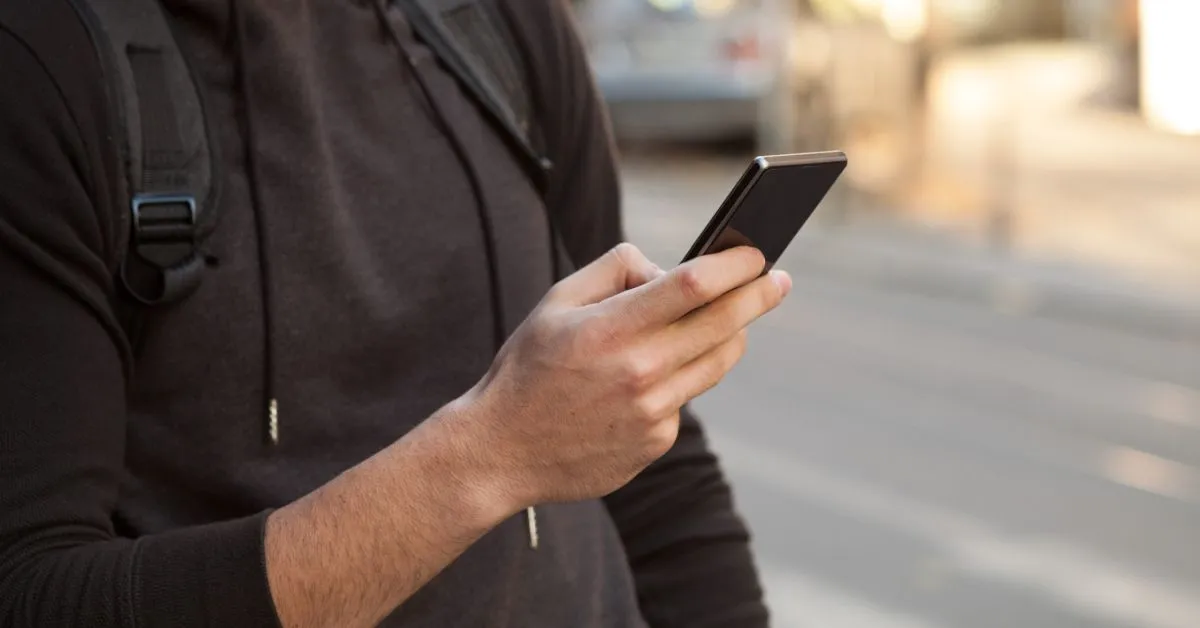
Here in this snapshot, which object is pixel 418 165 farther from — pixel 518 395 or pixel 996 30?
pixel 996 30

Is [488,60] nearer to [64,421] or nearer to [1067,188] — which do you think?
[64,421]

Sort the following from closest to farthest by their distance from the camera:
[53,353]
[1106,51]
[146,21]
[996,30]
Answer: [53,353]
[146,21]
[1106,51]
[996,30]

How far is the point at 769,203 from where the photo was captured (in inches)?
42.8

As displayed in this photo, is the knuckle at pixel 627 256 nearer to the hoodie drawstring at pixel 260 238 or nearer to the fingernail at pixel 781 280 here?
the fingernail at pixel 781 280

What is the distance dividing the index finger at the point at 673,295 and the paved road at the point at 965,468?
312cm

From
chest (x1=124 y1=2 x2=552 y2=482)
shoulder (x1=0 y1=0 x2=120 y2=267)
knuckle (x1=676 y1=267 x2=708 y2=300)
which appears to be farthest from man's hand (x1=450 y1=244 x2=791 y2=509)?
shoulder (x1=0 y1=0 x2=120 y2=267)

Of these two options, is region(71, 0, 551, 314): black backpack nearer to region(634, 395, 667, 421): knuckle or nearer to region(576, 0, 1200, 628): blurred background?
region(634, 395, 667, 421): knuckle

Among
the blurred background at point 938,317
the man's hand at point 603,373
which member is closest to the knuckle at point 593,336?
the man's hand at point 603,373

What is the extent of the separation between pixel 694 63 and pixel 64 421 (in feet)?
36.7

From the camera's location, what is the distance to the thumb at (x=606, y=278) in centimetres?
106

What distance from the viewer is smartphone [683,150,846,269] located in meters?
1.05

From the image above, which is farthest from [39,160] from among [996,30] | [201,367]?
[996,30]

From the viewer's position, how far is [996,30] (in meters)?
24.2

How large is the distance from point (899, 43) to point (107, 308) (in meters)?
9.45
